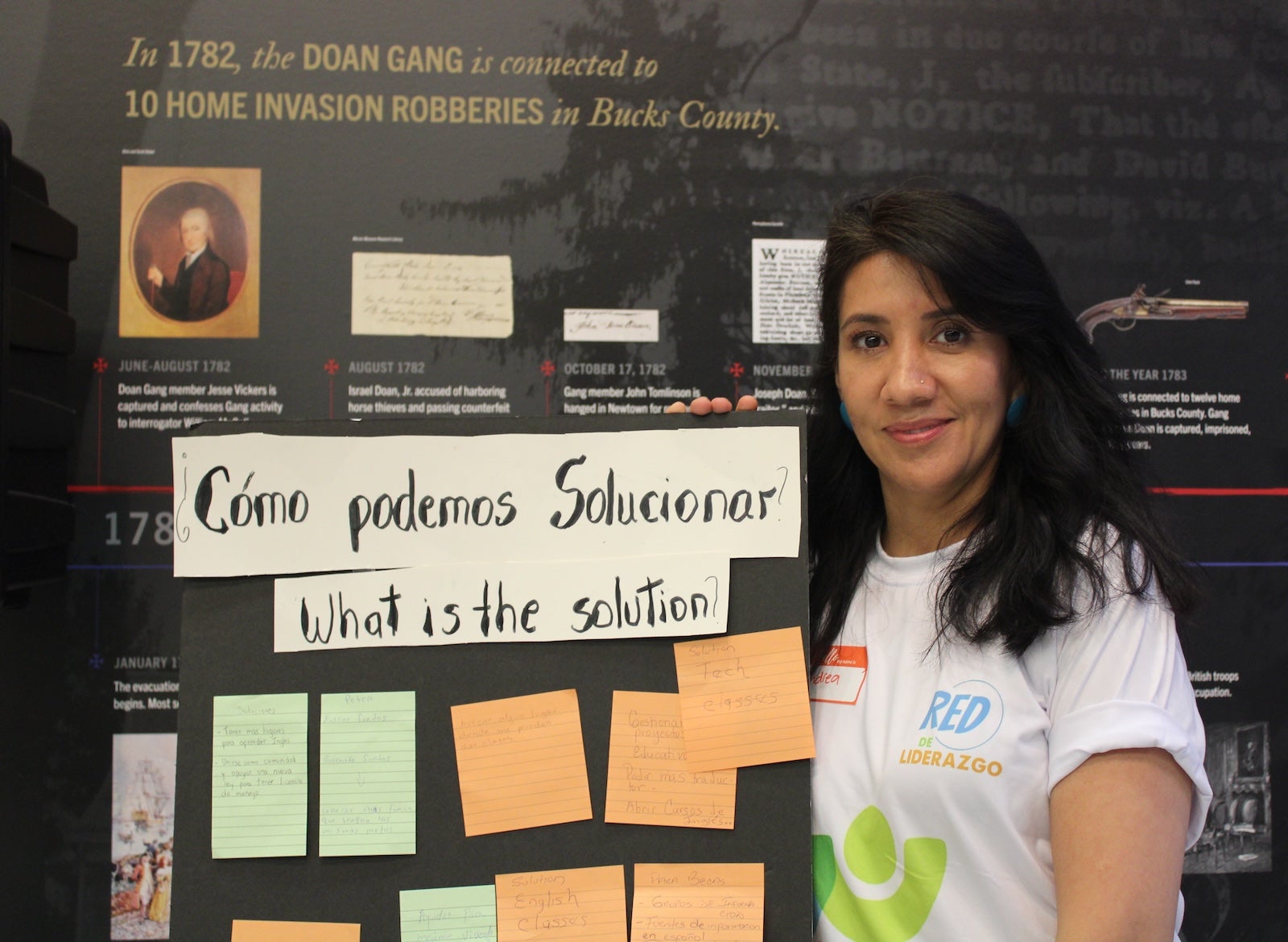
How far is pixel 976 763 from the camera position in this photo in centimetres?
98

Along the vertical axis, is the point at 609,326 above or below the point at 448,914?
above

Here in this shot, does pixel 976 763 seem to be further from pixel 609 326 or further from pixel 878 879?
pixel 609 326

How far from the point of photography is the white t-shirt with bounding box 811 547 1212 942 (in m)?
0.93

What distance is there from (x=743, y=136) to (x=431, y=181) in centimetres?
54

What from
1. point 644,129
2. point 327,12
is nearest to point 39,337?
point 327,12

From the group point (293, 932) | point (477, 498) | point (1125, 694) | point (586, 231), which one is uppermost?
point (586, 231)

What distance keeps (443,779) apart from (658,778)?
26 centimetres

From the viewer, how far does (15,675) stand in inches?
59.3

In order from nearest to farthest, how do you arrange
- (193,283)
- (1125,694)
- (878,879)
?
(1125,694)
(878,879)
(193,283)

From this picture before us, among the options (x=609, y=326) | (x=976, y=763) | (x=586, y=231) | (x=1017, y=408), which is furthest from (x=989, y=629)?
(x=586, y=231)

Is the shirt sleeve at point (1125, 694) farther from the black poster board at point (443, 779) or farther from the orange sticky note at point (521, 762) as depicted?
the orange sticky note at point (521, 762)

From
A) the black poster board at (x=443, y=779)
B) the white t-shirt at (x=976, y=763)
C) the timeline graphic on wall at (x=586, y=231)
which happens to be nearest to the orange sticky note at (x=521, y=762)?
the black poster board at (x=443, y=779)

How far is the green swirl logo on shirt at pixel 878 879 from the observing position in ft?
3.27

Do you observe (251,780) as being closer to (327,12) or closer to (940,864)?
(940,864)
